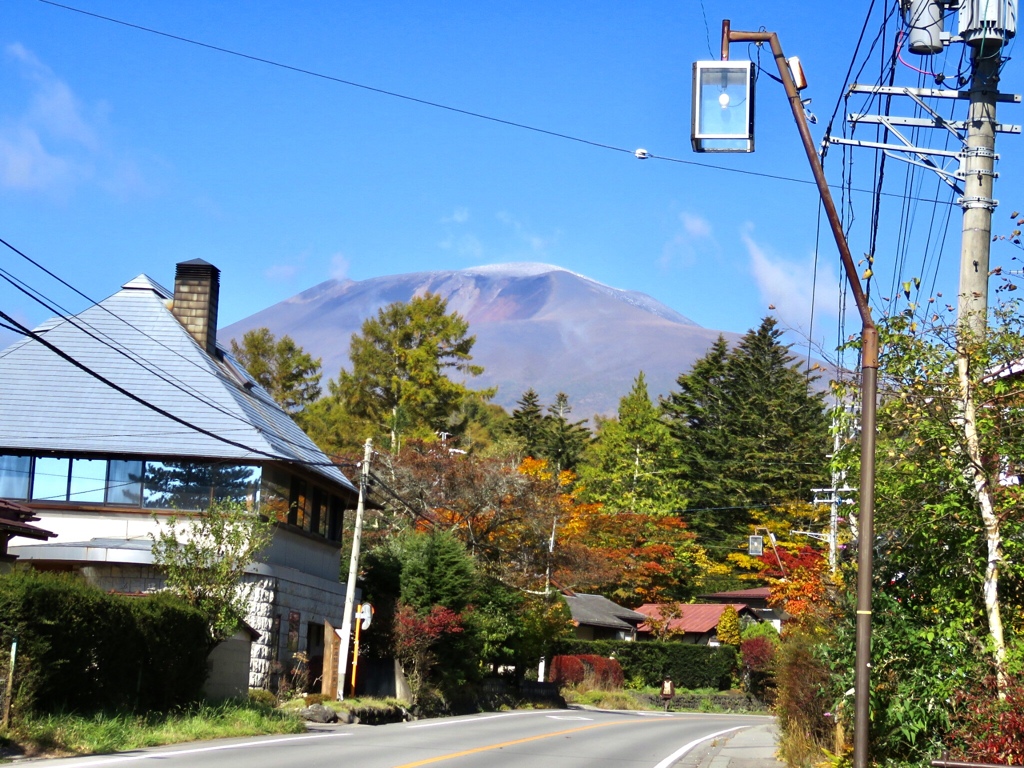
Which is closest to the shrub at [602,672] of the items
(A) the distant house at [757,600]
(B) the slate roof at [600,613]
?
(B) the slate roof at [600,613]

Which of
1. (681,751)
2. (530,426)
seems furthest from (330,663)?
(530,426)

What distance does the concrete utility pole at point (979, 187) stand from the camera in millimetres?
13062

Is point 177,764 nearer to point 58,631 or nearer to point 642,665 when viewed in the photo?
point 58,631

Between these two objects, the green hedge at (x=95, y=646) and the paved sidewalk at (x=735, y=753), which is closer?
the green hedge at (x=95, y=646)

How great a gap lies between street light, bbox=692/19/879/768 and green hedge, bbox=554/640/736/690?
4868 centimetres

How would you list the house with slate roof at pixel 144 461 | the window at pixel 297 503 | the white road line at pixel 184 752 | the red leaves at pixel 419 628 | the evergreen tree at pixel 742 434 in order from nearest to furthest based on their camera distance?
1. the white road line at pixel 184 752
2. the house with slate roof at pixel 144 461
3. the window at pixel 297 503
4. the red leaves at pixel 419 628
5. the evergreen tree at pixel 742 434

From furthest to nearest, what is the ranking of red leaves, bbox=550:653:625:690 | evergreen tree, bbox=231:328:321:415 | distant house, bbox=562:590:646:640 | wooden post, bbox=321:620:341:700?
evergreen tree, bbox=231:328:321:415
distant house, bbox=562:590:646:640
red leaves, bbox=550:653:625:690
wooden post, bbox=321:620:341:700

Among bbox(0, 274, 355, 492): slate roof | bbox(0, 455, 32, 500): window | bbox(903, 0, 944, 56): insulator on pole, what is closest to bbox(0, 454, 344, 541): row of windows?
bbox(0, 455, 32, 500): window

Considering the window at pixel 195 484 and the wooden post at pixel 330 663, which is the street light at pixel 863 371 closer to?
the window at pixel 195 484

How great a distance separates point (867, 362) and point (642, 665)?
50284mm

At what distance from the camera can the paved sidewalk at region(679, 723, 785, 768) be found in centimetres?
1978

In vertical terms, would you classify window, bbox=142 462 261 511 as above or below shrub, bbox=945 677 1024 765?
above

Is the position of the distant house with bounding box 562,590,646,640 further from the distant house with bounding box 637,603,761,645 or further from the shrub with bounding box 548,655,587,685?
the shrub with bounding box 548,655,587,685

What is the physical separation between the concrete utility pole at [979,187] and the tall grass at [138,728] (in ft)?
41.1
